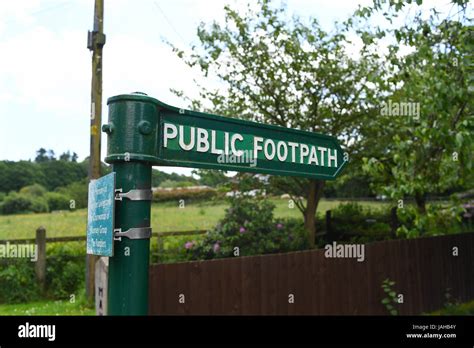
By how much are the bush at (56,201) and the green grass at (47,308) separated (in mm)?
3143

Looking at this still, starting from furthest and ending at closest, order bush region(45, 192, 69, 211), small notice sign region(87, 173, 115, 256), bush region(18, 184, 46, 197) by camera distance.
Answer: bush region(18, 184, 46, 197) < bush region(45, 192, 69, 211) < small notice sign region(87, 173, 115, 256)

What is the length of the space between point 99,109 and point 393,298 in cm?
640

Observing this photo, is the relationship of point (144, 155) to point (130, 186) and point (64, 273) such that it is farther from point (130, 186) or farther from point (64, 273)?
point (64, 273)

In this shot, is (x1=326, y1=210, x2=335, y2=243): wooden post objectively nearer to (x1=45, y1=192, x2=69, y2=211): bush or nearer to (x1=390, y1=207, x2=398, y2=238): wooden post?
(x1=390, y1=207, x2=398, y2=238): wooden post

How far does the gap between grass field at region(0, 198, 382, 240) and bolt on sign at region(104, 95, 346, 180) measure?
8.81m

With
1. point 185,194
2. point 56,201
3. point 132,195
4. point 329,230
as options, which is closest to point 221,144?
point 132,195

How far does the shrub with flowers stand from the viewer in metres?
9.73

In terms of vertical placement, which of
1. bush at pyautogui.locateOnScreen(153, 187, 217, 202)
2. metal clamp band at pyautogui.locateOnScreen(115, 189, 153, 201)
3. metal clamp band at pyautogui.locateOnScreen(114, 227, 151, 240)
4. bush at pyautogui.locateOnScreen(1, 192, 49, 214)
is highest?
bush at pyautogui.locateOnScreen(153, 187, 217, 202)

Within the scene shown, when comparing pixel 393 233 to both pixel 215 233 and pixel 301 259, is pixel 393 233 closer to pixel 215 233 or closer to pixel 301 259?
pixel 215 233

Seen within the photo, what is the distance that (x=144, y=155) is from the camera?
A: 7.39 feet

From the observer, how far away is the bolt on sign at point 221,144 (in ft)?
7.56

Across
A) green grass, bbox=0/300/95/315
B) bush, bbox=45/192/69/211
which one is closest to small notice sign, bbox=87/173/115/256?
green grass, bbox=0/300/95/315

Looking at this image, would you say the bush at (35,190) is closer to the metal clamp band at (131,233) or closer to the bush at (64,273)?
the bush at (64,273)

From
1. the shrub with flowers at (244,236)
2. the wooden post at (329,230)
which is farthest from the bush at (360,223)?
the shrub with flowers at (244,236)
